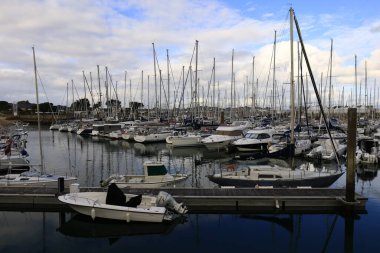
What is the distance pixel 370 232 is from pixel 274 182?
20.3 feet

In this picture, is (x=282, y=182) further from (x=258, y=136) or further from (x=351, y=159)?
(x=258, y=136)

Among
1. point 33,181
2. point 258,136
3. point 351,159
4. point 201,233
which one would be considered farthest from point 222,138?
point 201,233

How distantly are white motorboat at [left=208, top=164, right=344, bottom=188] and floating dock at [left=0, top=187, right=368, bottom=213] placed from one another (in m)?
1.70

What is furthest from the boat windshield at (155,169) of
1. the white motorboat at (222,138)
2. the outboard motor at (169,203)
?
the white motorboat at (222,138)

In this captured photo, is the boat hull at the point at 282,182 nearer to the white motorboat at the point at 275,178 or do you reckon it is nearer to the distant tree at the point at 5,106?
the white motorboat at the point at 275,178

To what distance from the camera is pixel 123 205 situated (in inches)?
682

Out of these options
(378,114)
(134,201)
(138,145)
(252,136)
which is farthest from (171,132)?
(378,114)

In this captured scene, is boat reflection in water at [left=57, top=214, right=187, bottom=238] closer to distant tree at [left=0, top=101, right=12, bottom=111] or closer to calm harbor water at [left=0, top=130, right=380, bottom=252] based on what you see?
calm harbor water at [left=0, top=130, right=380, bottom=252]

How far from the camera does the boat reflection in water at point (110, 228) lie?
16484 millimetres

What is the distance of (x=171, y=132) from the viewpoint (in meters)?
57.4

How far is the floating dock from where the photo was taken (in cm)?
1889

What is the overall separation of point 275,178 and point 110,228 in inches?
405

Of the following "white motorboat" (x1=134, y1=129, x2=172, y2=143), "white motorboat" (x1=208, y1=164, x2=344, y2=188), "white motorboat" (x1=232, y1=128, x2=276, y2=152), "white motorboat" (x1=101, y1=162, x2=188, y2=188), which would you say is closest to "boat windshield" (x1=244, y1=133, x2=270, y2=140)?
"white motorboat" (x1=232, y1=128, x2=276, y2=152)

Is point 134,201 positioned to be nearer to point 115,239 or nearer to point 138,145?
point 115,239
